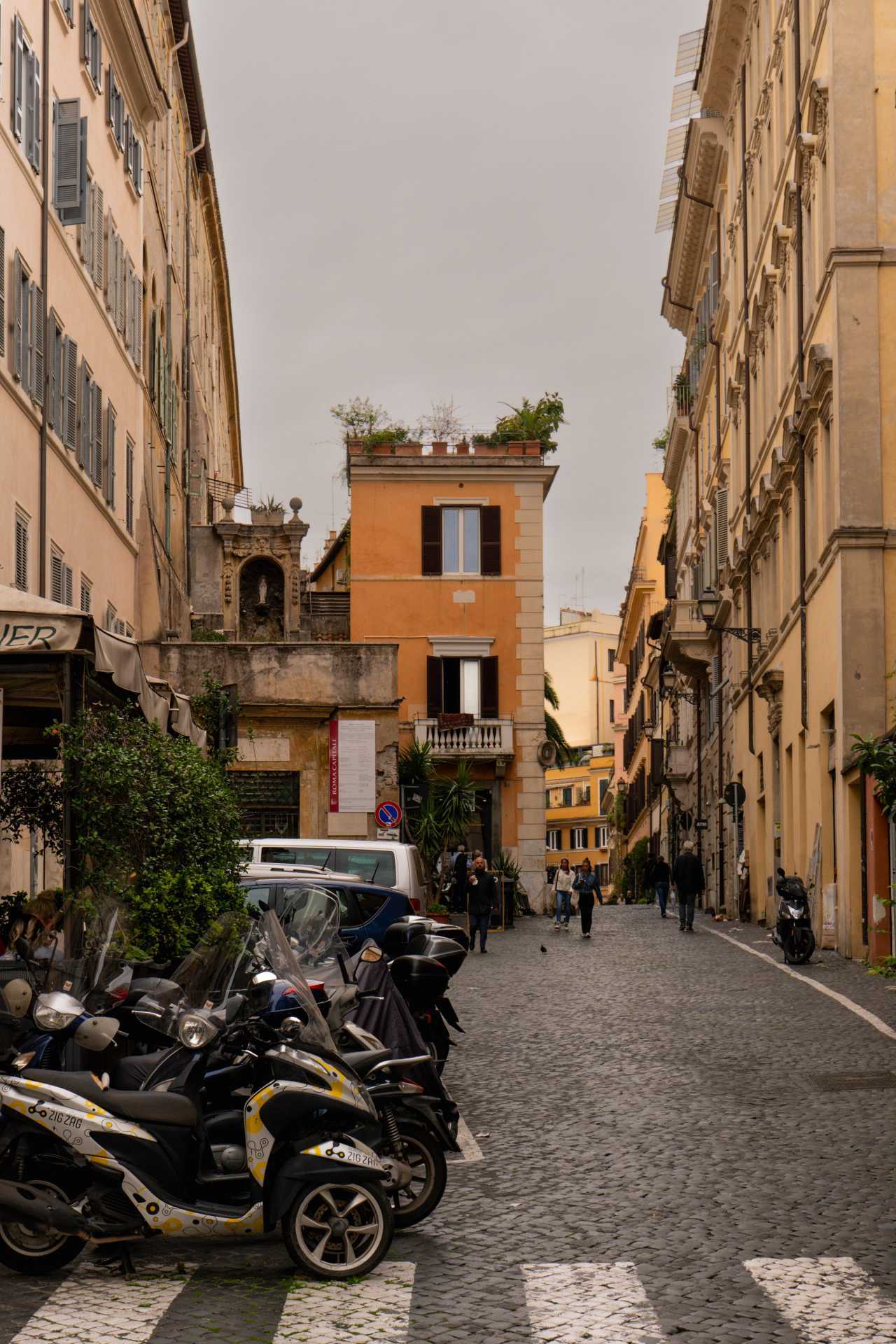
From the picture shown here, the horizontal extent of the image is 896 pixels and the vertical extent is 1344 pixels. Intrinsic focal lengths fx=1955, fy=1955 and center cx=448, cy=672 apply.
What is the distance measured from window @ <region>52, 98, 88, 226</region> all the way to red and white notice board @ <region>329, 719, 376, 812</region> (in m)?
12.2

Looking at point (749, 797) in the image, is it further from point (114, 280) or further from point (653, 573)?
point (653, 573)

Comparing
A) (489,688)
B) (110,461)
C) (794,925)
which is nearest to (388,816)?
(110,461)

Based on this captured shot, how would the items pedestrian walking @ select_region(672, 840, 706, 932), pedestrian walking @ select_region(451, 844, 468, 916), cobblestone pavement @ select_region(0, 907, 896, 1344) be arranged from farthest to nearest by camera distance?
pedestrian walking @ select_region(451, 844, 468, 916) → pedestrian walking @ select_region(672, 840, 706, 932) → cobblestone pavement @ select_region(0, 907, 896, 1344)

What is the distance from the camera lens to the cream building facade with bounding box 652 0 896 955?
2662cm

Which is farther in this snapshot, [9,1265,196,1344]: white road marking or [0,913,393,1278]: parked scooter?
[0,913,393,1278]: parked scooter

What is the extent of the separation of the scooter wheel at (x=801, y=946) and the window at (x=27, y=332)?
11.6 m

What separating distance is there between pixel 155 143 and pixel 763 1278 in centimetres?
3492

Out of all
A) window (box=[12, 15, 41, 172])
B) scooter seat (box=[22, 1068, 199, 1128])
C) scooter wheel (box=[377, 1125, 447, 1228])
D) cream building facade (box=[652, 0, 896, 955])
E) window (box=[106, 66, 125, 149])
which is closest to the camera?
scooter seat (box=[22, 1068, 199, 1128])

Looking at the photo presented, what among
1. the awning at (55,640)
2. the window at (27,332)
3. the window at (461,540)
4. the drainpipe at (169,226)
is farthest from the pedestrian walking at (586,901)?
the awning at (55,640)

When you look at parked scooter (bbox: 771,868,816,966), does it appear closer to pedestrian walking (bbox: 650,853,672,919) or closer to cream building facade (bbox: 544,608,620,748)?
pedestrian walking (bbox: 650,853,672,919)

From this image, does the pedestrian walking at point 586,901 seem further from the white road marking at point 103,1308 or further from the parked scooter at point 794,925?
the white road marking at point 103,1308

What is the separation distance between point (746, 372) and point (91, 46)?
55.1 feet

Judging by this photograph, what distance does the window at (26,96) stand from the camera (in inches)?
891

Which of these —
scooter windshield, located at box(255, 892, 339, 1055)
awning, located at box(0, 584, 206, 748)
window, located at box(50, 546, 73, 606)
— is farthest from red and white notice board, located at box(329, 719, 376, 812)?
scooter windshield, located at box(255, 892, 339, 1055)
